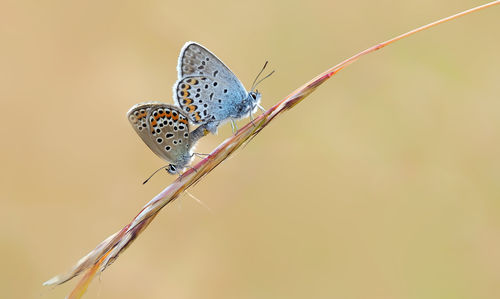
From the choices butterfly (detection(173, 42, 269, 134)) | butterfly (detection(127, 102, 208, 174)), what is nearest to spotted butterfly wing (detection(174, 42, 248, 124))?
butterfly (detection(173, 42, 269, 134))

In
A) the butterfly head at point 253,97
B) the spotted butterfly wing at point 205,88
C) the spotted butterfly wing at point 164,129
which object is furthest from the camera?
the butterfly head at point 253,97

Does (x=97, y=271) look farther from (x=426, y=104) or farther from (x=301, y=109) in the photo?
(x=426, y=104)

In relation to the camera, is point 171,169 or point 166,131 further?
point 171,169

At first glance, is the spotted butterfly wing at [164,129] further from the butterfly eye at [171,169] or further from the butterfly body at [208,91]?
the butterfly body at [208,91]

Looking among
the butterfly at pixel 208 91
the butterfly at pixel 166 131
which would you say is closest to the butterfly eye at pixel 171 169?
the butterfly at pixel 166 131

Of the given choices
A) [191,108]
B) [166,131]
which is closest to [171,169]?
[166,131]

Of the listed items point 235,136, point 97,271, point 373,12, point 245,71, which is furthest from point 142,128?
point 373,12

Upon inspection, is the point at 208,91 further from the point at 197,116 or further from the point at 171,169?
the point at 171,169
